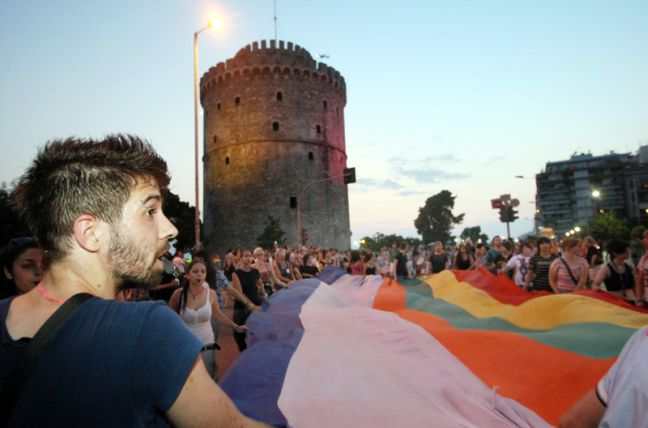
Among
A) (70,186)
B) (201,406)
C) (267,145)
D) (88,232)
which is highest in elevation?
(267,145)

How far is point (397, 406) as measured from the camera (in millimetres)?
2988

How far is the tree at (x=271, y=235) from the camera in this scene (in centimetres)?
3553

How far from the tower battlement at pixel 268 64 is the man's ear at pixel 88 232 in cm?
3999

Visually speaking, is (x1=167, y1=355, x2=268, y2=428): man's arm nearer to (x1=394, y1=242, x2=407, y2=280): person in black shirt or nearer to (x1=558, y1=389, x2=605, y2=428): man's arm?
(x1=558, y1=389, x2=605, y2=428): man's arm

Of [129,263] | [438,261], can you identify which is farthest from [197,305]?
[438,261]

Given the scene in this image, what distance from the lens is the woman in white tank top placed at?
4816 mm

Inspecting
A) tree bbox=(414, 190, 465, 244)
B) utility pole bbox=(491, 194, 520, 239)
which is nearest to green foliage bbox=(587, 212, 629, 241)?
tree bbox=(414, 190, 465, 244)

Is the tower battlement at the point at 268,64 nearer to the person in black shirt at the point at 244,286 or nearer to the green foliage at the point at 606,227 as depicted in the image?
the person in black shirt at the point at 244,286

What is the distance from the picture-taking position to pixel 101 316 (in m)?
1.14

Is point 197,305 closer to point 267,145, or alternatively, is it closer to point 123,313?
point 123,313

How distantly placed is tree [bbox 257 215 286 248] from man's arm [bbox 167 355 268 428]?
1344 inches

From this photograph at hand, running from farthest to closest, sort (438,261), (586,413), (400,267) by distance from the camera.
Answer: (400,267)
(438,261)
(586,413)

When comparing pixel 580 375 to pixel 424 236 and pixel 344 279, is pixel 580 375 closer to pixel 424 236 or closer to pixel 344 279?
pixel 344 279

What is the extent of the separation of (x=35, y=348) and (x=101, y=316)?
172mm
